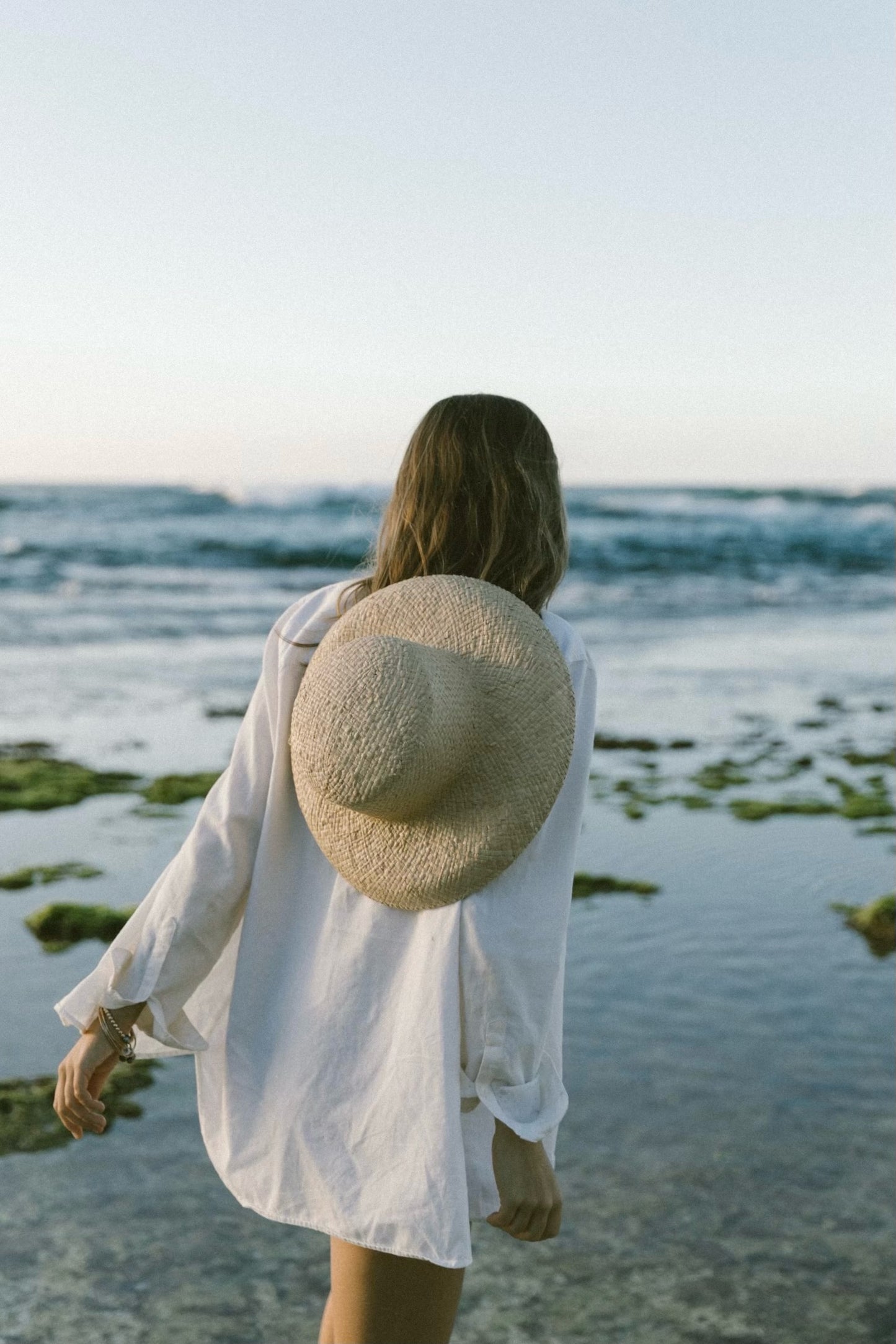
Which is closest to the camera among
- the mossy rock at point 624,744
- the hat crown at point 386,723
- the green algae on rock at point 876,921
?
the hat crown at point 386,723

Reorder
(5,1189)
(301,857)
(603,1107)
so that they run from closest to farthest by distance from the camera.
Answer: (301,857), (5,1189), (603,1107)

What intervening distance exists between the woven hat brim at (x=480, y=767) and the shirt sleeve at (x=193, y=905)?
118 mm

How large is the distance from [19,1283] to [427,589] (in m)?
1.96

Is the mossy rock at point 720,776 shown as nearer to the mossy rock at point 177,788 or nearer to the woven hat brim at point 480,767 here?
the mossy rock at point 177,788

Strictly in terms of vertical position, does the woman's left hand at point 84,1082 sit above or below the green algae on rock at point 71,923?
above

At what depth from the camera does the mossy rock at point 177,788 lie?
677cm

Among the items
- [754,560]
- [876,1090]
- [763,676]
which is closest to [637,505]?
[754,560]

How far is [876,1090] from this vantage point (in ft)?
12.3

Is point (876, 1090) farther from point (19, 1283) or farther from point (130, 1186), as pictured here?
point (19, 1283)

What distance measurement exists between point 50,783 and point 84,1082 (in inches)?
216

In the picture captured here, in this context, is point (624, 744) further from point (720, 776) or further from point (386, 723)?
point (386, 723)

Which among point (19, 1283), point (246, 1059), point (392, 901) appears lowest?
point (19, 1283)

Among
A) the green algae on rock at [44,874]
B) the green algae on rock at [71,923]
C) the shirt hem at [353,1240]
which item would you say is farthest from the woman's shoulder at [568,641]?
the green algae on rock at [44,874]

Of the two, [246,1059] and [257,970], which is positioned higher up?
[257,970]
